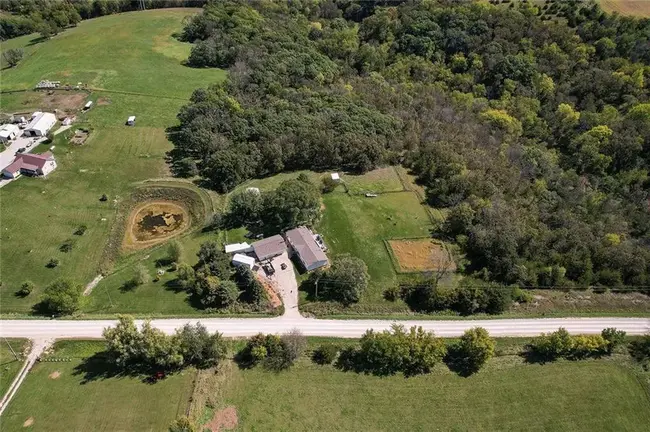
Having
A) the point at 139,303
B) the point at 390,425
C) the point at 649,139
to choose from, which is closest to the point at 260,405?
the point at 390,425

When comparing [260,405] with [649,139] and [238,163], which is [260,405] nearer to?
[238,163]

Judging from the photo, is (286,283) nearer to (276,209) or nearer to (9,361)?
(276,209)

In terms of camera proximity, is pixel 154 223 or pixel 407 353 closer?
pixel 407 353

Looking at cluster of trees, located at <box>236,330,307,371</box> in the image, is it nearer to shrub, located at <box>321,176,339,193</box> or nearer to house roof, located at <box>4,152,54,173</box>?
shrub, located at <box>321,176,339,193</box>

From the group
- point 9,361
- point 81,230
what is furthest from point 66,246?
point 9,361

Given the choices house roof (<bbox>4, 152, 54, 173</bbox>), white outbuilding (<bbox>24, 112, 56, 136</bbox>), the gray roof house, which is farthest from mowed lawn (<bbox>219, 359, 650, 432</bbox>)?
white outbuilding (<bbox>24, 112, 56, 136</bbox>)

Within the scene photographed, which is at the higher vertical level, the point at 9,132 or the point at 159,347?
the point at 159,347

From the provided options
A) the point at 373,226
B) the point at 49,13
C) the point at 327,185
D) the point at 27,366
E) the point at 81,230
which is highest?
the point at 49,13

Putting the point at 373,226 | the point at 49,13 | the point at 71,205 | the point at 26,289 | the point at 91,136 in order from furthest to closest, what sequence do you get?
the point at 49,13
the point at 91,136
the point at 373,226
the point at 71,205
the point at 26,289
